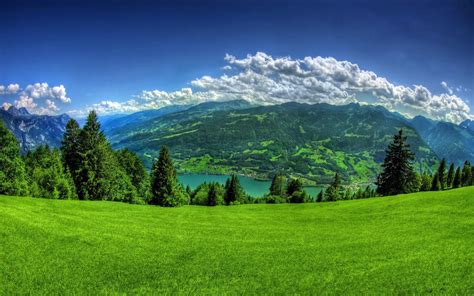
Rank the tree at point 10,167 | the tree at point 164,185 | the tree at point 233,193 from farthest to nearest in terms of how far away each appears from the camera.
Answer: the tree at point 233,193 < the tree at point 164,185 < the tree at point 10,167

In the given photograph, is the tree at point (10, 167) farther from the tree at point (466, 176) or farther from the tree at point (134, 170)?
the tree at point (466, 176)

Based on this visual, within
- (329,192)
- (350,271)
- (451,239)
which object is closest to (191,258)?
(350,271)

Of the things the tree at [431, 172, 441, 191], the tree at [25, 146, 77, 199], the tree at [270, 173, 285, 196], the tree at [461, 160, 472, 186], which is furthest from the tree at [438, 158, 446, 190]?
the tree at [25, 146, 77, 199]

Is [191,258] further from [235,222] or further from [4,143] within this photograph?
[4,143]

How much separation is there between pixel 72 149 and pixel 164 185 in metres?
19.7

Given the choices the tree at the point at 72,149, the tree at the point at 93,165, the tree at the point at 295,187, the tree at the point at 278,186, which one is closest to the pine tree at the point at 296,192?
the tree at the point at 295,187

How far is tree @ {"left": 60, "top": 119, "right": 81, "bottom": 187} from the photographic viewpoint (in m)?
53.2

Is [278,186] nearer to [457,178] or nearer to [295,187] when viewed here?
[295,187]

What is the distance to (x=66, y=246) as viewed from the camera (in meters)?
17.6

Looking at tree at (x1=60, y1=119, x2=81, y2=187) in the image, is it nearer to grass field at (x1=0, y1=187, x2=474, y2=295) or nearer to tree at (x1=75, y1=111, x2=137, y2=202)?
tree at (x1=75, y1=111, x2=137, y2=202)

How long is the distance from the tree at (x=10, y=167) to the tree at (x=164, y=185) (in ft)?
62.7

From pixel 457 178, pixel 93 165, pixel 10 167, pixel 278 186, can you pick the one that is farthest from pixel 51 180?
pixel 457 178

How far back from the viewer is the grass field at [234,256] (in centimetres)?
1302

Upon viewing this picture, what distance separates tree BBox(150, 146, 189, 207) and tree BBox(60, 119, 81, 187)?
14669mm
